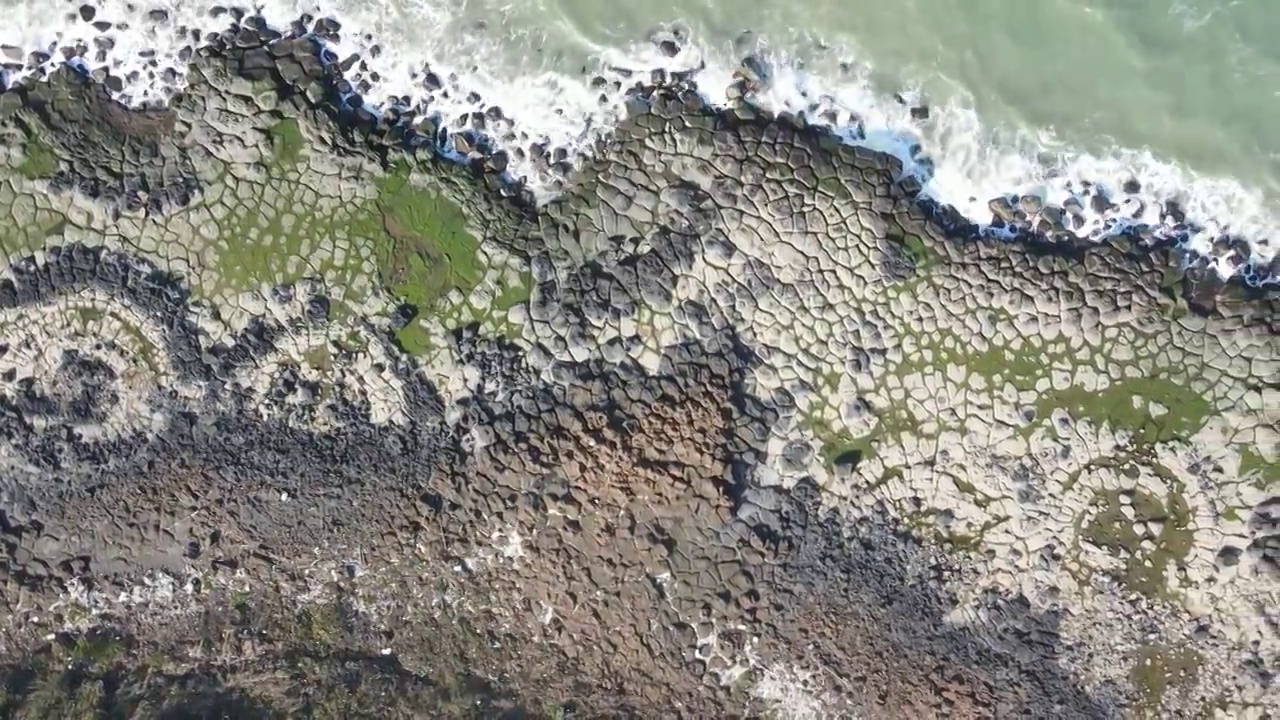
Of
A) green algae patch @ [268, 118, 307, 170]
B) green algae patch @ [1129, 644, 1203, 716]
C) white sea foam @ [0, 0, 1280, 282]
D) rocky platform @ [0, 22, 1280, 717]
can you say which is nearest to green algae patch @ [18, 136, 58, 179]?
rocky platform @ [0, 22, 1280, 717]

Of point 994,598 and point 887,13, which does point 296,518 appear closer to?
point 994,598

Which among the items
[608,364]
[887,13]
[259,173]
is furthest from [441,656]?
[887,13]

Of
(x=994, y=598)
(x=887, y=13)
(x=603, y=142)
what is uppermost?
(x=887, y=13)

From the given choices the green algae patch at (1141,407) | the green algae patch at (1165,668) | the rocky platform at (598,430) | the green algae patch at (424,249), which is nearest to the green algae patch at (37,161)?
the rocky platform at (598,430)

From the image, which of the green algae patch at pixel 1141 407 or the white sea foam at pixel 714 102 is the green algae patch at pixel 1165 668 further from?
the white sea foam at pixel 714 102

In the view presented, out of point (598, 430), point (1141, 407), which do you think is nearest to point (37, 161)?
point (598, 430)

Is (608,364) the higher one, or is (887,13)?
(887,13)
